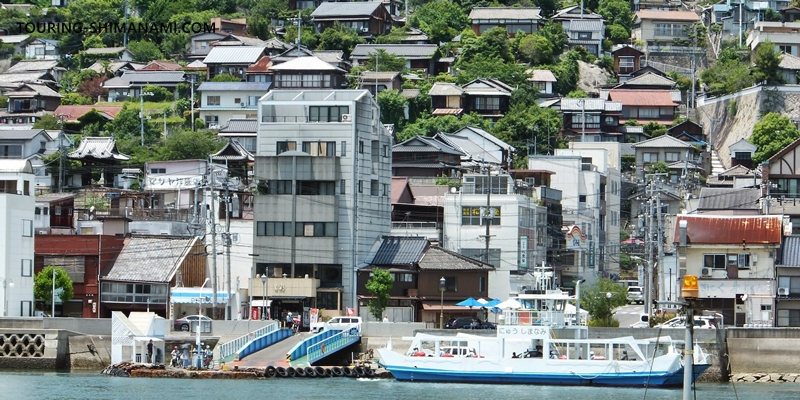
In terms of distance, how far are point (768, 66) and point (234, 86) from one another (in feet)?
138

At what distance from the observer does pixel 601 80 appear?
136m

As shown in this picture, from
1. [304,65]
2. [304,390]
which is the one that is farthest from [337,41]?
[304,390]

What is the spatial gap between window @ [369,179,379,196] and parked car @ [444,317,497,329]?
903cm

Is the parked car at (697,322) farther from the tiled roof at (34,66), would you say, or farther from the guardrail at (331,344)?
the tiled roof at (34,66)

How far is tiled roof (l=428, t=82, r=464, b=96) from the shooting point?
120 m

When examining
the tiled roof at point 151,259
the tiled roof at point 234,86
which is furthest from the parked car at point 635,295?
the tiled roof at point 234,86

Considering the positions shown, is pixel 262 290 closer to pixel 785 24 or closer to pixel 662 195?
pixel 662 195

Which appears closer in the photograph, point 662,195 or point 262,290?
point 262,290

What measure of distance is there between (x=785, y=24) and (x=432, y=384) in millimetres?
86153

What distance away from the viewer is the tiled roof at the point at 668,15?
147 meters

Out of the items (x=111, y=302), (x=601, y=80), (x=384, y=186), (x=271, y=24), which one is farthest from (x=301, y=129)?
(x=271, y=24)

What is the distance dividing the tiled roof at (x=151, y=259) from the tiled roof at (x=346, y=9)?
7243 centimetres

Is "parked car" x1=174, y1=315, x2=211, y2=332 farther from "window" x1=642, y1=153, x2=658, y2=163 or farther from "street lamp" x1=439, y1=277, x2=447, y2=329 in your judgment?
"window" x1=642, y1=153, x2=658, y2=163

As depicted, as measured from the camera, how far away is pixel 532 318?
196 feet
